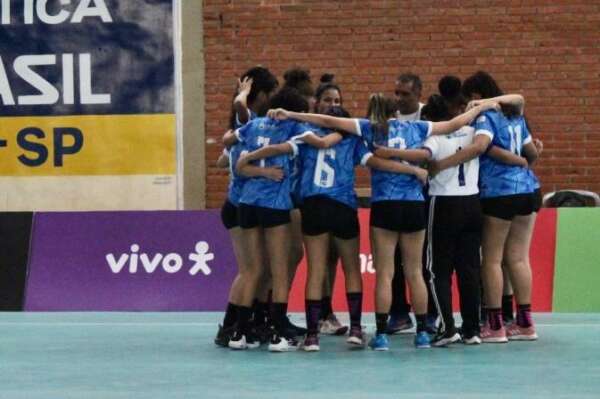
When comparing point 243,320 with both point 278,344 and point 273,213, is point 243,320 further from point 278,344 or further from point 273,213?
point 273,213

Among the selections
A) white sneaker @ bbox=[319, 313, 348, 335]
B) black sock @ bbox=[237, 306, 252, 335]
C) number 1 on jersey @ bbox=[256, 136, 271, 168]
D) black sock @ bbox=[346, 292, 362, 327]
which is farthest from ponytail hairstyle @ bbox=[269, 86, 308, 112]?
white sneaker @ bbox=[319, 313, 348, 335]

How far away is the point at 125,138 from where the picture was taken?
61.3 feet

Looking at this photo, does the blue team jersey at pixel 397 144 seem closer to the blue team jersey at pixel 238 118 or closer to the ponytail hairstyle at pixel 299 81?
the ponytail hairstyle at pixel 299 81

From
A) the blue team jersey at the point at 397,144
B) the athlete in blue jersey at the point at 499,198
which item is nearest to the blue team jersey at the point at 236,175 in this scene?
the blue team jersey at the point at 397,144

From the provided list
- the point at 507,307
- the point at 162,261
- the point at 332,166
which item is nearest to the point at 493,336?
the point at 507,307

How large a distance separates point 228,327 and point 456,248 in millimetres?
1862

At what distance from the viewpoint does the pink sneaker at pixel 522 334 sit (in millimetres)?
11711

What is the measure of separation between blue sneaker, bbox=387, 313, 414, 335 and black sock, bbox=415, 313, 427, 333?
118 cm

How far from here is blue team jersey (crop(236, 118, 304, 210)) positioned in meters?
11.0

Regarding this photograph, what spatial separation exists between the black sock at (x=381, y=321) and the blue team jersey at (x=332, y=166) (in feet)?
2.69

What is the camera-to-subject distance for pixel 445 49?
18.1m

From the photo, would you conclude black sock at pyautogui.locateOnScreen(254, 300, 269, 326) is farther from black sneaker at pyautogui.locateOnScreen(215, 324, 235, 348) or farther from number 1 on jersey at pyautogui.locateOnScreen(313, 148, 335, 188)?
number 1 on jersey at pyautogui.locateOnScreen(313, 148, 335, 188)

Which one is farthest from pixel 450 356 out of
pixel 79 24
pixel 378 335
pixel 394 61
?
pixel 79 24

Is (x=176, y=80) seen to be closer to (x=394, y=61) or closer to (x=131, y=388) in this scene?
(x=394, y=61)
